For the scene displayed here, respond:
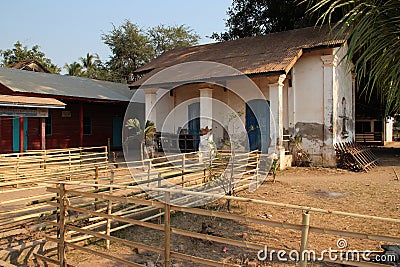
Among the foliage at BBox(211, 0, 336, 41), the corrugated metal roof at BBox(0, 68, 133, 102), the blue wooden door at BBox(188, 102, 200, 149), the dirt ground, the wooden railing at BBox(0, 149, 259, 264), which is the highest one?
the foliage at BBox(211, 0, 336, 41)

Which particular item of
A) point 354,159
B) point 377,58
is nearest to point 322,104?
point 354,159

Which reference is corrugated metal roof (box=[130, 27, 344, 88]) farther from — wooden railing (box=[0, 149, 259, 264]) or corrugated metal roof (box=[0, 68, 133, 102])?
wooden railing (box=[0, 149, 259, 264])

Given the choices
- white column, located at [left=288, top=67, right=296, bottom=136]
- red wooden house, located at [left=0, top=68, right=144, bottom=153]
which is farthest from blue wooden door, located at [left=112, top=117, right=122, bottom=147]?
white column, located at [left=288, top=67, right=296, bottom=136]

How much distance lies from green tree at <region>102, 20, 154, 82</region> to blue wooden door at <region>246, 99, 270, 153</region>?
2290 cm

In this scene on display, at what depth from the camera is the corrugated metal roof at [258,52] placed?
1223cm

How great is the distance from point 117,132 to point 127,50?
1715 centimetres

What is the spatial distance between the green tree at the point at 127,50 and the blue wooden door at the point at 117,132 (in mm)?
15764

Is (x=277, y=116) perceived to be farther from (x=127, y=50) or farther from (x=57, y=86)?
(x=127, y=50)

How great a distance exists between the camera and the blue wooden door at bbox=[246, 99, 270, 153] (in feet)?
46.1

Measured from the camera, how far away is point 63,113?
1714cm

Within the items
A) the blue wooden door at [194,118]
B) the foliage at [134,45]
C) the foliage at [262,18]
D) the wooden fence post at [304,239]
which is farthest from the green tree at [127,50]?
the wooden fence post at [304,239]

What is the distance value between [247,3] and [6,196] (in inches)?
731

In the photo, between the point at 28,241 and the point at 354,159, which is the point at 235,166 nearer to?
the point at 28,241

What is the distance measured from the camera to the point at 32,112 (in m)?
10.2
